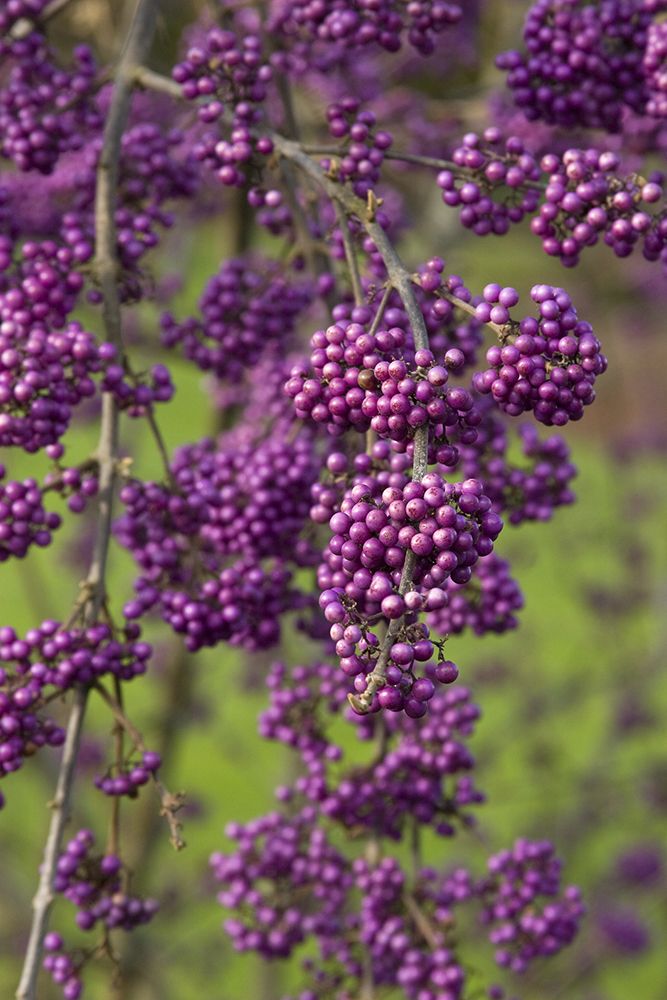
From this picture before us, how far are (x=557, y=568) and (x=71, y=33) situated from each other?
6.06 meters

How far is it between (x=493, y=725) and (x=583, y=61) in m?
A: 9.57

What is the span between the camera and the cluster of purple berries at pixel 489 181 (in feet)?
7.28

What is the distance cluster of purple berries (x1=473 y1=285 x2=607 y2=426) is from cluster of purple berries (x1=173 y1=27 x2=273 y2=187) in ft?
2.83

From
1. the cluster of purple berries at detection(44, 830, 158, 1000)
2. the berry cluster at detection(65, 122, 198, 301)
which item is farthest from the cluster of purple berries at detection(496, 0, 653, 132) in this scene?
the cluster of purple berries at detection(44, 830, 158, 1000)

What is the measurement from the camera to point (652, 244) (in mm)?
2178

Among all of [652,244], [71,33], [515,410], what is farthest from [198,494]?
[71,33]

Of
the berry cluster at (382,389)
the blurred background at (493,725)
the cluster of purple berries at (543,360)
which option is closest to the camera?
the berry cluster at (382,389)

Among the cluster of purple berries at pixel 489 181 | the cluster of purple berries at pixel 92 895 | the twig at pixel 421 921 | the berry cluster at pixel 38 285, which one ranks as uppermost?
the cluster of purple berries at pixel 489 181

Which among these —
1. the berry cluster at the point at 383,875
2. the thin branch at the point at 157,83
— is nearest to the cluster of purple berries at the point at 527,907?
the berry cluster at the point at 383,875

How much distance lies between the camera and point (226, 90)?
247cm

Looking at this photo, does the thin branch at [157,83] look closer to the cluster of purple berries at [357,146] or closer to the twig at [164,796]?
the cluster of purple berries at [357,146]

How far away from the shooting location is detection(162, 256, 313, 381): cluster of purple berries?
2809 mm

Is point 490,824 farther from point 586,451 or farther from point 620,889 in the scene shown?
point 586,451

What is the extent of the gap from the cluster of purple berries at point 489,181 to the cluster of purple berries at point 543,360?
52cm
